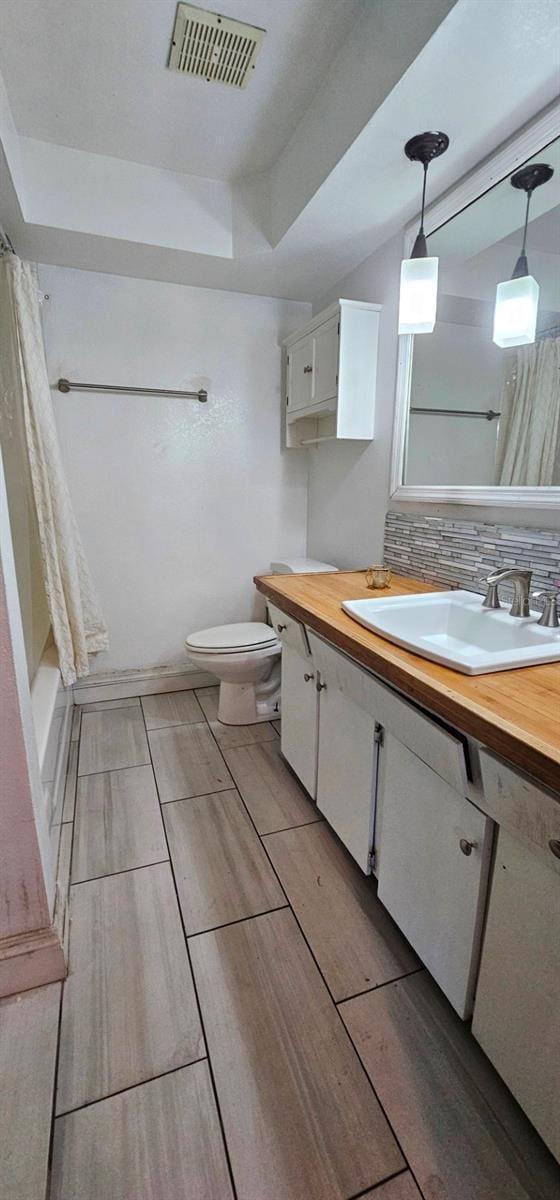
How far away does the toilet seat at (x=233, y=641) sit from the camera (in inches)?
83.5

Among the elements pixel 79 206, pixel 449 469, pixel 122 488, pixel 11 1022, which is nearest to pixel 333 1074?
pixel 11 1022

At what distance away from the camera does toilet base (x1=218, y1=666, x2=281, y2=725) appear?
229cm

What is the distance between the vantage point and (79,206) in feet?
5.82

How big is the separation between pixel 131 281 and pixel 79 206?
0.44 m

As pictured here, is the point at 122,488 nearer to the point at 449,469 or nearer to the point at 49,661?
the point at 49,661

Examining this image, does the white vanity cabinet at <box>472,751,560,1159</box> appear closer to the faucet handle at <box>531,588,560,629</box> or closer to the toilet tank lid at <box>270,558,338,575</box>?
the faucet handle at <box>531,588,560,629</box>

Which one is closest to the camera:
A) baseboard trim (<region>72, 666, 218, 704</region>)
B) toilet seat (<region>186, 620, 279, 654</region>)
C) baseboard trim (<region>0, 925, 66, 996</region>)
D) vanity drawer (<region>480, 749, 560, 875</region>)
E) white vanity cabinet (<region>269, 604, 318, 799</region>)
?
vanity drawer (<region>480, 749, 560, 875</region>)

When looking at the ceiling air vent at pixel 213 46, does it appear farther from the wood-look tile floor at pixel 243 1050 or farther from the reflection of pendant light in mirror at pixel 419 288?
the wood-look tile floor at pixel 243 1050

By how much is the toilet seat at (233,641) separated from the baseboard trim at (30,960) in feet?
3.83

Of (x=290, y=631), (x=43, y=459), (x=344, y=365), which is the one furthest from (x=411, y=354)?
(x=43, y=459)


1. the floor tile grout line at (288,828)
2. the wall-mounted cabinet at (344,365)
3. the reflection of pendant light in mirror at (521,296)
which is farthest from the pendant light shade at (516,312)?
the floor tile grout line at (288,828)

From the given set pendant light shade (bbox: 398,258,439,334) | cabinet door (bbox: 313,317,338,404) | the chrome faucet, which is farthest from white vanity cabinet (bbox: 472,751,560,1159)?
cabinet door (bbox: 313,317,338,404)

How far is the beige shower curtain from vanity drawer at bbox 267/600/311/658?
910 mm

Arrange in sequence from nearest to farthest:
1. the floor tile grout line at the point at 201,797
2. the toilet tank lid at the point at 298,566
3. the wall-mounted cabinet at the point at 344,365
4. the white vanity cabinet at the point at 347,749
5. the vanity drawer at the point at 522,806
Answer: the vanity drawer at the point at 522,806 → the white vanity cabinet at the point at 347,749 → the floor tile grout line at the point at 201,797 → the wall-mounted cabinet at the point at 344,365 → the toilet tank lid at the point at 298,566
